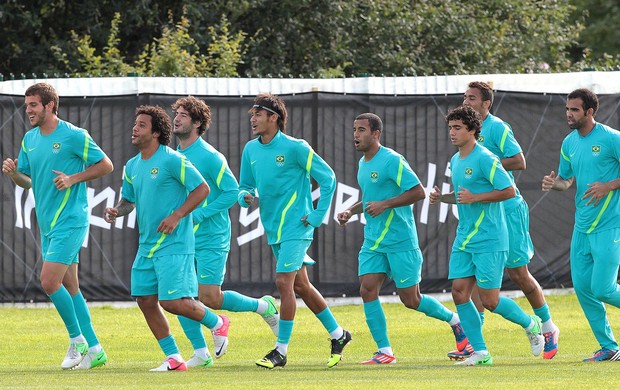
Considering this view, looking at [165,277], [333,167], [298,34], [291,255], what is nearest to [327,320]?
[291,255]

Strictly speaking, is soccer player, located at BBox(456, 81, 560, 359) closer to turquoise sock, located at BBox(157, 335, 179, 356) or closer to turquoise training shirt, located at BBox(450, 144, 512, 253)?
turquoise training shirt, located at BBox(450, 144, 512, 253)

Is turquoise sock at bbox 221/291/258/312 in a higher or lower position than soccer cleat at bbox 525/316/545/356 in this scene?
higher

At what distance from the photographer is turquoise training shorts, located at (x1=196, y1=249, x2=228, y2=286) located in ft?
40.2

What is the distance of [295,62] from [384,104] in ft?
30.7

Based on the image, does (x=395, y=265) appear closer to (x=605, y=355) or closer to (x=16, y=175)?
(x=605, y=355)

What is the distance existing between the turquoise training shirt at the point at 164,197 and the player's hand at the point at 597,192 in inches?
122

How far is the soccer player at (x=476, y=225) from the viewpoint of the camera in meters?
11.8

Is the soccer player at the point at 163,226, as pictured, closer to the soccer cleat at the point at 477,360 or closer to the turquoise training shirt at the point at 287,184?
the turquoise training shirt at the point at 287,184

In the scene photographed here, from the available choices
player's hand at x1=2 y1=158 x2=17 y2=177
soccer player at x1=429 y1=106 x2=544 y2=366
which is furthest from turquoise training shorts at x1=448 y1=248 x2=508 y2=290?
player's hand at x1=2 y1=158 x2=17 y2=177

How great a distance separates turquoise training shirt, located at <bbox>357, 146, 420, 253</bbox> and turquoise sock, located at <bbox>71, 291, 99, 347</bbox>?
2348 mm

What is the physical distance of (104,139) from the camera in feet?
58.2

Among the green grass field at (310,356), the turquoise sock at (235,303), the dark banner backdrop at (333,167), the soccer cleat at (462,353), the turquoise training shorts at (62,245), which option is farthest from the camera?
the dark banner backdrop at (333,167)

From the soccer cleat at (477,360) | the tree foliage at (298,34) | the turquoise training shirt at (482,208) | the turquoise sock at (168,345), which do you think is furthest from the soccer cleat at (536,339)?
the tree foliage at (298,34)

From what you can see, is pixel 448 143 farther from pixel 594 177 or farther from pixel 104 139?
pixel 594 177
